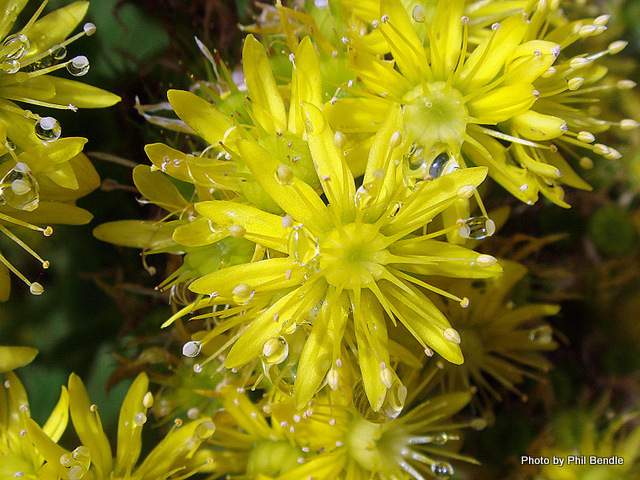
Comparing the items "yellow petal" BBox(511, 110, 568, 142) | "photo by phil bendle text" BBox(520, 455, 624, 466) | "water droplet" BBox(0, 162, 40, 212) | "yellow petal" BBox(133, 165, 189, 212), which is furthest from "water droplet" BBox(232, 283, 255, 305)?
"photo by phil bendle text" BBox(520, 455, 624, 466)

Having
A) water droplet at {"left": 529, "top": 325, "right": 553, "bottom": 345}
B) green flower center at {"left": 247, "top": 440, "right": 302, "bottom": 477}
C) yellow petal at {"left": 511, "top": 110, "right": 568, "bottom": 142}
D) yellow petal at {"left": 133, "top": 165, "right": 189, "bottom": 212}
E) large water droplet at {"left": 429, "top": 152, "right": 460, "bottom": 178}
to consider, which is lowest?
water droplet at {"left": 529, "top": 325, "right": 553, "bottom": 345}

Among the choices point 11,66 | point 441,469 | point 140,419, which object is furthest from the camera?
point 441,469

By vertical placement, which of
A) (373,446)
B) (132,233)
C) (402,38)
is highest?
(402,38)

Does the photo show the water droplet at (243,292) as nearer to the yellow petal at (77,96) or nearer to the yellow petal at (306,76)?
the yellow petal at (306,76)

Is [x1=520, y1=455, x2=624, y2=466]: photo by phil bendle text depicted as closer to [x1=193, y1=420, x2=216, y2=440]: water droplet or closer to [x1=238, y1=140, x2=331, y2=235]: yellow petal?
[x1=193, y1=420, x2=216, y2=440]: water droplet

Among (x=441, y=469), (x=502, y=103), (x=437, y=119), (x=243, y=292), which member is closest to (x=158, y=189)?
(x=243, y=292)

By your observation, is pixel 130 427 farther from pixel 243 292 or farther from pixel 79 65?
pixel 79 65

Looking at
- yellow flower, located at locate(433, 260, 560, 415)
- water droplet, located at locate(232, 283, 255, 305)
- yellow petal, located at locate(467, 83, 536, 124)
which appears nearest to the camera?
water droplet, located at locate(232, 283, 255, 305)
